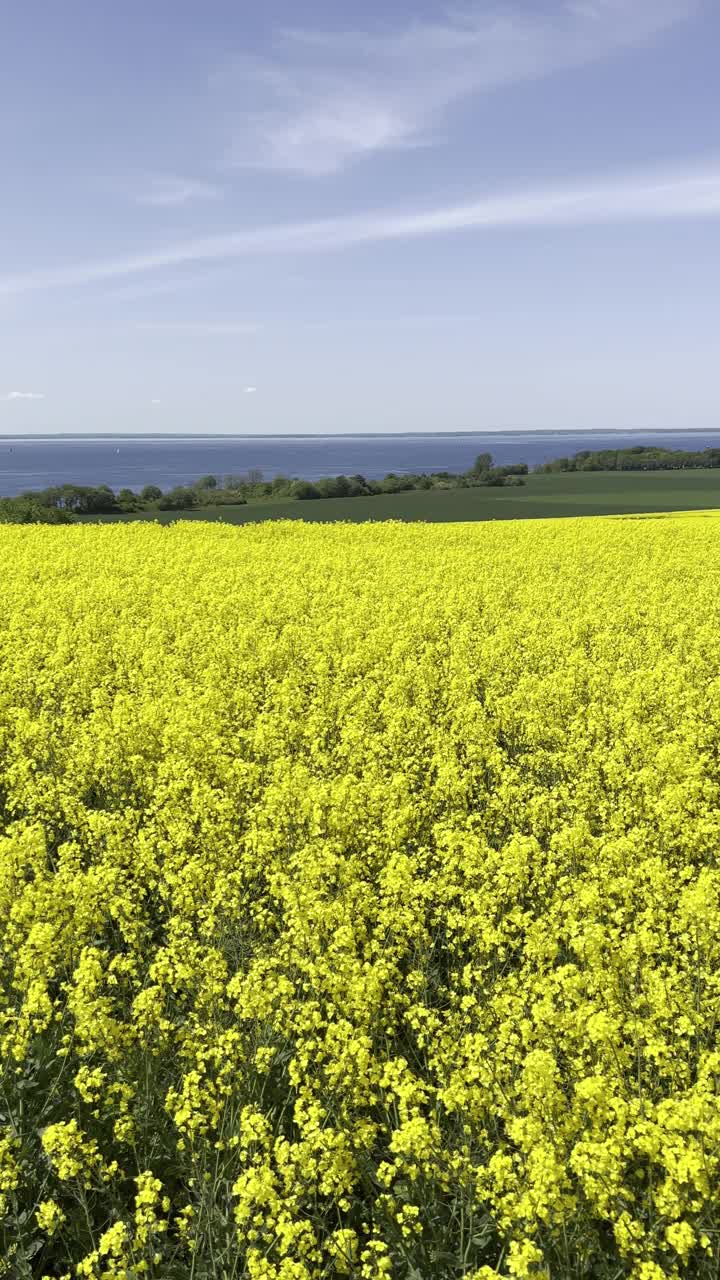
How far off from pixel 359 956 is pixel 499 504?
136ft

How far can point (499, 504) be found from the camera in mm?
45250

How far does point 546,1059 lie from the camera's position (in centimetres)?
357

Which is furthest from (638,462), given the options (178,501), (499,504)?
(178,501)

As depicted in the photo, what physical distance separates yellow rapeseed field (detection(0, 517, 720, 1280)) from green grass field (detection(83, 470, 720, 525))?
28.6 meters

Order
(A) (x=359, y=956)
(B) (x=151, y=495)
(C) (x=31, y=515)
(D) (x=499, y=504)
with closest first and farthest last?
(A) (x=359, y=956)
(C) (x=31, y=515)
(D) (x=499, y=504)
(B) (x=151, y=495)

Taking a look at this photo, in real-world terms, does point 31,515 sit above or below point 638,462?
below

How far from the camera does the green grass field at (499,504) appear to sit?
40.6 meters

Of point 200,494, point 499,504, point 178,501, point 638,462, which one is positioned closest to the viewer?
point 499,504

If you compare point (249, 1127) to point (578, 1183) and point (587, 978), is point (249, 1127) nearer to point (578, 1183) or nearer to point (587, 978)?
point (578, 1183)

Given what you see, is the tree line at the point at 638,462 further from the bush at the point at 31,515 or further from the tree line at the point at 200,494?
the bush at the point at 31,515

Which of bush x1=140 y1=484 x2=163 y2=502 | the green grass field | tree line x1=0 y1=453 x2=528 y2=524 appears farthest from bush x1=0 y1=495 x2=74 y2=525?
bush x1=140 y1=484 x2=163 y2=502

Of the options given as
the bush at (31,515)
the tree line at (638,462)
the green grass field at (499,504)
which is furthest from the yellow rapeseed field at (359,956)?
the tree line at (638,462)

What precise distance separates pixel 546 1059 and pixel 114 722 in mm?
6360

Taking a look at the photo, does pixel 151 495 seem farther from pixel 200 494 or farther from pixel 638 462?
pixel 638 462
